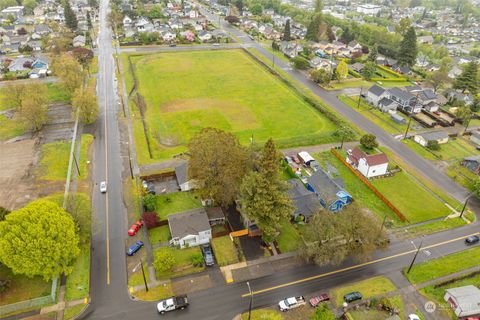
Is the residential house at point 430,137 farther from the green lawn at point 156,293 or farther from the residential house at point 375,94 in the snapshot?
the green lawn at point 156,293

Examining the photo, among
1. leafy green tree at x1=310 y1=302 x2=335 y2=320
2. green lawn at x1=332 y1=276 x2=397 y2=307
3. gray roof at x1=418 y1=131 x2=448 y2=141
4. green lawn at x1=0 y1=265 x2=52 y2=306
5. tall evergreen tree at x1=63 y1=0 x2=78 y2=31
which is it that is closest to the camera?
leafy green tree at x1=310 y1=302 x2=335 y2=320

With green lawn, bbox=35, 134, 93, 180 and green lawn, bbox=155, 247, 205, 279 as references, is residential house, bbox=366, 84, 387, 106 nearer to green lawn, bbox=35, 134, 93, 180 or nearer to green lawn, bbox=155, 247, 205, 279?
green lawn, bbox=155, 247, 205, 279

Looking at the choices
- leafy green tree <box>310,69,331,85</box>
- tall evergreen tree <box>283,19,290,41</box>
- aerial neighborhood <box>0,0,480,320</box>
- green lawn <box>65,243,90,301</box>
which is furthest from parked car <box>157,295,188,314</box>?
tall evergreen tree <box>283,19,290,41</box>

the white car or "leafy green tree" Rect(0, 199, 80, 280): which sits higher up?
"leafy green tree" Rect(0, 199, 80, 280)

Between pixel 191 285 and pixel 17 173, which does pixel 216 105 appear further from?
pixel 191 285

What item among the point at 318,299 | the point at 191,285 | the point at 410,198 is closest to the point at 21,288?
the point at 191,285

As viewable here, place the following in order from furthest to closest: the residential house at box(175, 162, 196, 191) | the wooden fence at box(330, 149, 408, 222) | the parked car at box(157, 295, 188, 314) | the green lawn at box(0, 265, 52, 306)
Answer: the residential house at box(175, 162, 196, 191) → the wooden fence at box(330, 149, 408, 222) → the green lawn at box(0, 265, 52, 306) → the parked car at box(157, 295, 188, 314)

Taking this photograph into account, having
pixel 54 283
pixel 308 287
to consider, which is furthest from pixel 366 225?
pixel 54 283
